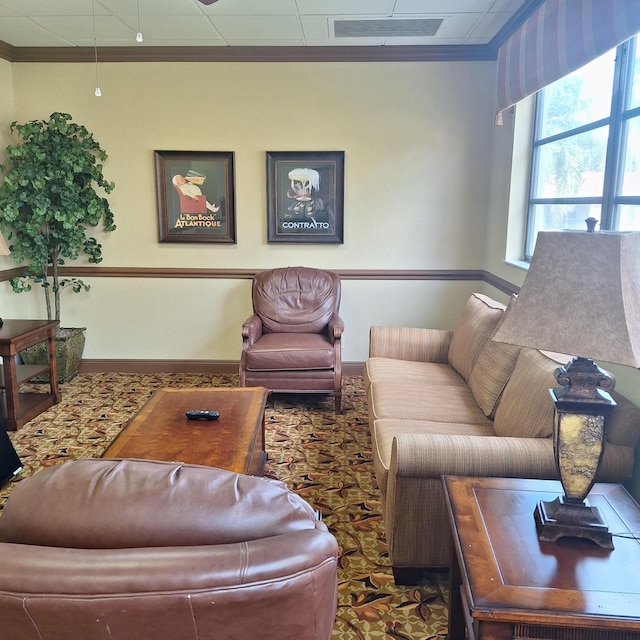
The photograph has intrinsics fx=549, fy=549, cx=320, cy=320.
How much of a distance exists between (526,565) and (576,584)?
0.37 feet

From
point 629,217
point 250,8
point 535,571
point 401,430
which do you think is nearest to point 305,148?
point 250,8

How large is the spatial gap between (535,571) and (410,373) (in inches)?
78.9

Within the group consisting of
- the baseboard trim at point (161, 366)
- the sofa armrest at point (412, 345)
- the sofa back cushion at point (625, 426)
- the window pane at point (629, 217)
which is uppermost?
the window pane at point (629, 217)

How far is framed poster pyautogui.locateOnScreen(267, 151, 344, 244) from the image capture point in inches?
180

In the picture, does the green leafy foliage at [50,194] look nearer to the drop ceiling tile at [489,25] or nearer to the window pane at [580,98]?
the drop ceiling tile at [489,25]

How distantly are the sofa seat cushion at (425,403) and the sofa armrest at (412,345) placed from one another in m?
0.58

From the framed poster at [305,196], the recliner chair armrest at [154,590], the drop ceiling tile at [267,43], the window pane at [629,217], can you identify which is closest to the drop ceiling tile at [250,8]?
the drop ceiling tile at [267,43]

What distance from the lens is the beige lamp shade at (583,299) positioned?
1.30 metres

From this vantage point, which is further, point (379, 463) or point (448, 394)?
point (448, 394)

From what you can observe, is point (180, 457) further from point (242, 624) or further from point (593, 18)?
point (593, 18)

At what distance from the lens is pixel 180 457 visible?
2.19 m

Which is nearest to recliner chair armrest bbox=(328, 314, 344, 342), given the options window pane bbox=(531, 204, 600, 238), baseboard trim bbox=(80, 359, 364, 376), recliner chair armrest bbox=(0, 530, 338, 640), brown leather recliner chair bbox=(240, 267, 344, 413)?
brown leather recliner chair bbox=(240, 267, 344, 413)

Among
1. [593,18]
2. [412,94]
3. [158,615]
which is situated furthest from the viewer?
[412,94]

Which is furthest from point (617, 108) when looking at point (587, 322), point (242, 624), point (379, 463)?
point (242, 624)
